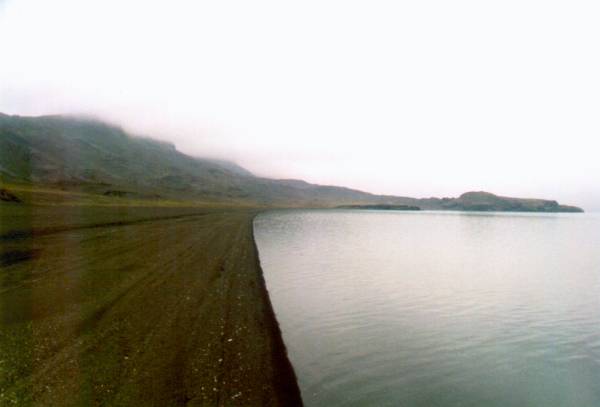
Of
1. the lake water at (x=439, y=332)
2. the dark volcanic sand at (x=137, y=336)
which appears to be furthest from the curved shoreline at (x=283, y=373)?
the lake water at (x=439, y=332)

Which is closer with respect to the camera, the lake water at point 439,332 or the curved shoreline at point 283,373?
the curved shoreline at point 283,373

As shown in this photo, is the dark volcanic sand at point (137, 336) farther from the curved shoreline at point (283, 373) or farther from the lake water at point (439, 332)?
the lake water at point (439, 332)

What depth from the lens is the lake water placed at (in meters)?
13.1

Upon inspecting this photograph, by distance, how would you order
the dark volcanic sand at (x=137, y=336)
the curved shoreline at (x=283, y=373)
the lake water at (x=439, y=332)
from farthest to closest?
the lake water at (x=439, y=332) → the curved shoreline at (x=283, y=373) → the dark volcanic sand at (x=137, y=336)

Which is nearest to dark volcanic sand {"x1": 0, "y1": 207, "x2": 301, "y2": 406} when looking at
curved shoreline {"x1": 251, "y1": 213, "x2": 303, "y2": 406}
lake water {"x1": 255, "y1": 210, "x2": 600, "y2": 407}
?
curved shoreline {"x1": 251, "y1": 213, "x2": 303, "y2": 406}

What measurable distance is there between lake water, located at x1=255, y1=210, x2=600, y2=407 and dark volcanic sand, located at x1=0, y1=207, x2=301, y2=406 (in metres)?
2.01

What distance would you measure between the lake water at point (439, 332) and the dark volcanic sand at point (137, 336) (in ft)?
6.58

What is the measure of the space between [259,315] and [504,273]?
94.6ft

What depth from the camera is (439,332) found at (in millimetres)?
19156

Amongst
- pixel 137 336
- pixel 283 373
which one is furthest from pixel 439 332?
pixel 137 336

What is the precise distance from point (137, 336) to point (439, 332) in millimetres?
15070

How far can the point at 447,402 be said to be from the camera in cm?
1234

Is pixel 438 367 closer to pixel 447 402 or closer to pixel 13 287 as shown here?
pixel 447 402

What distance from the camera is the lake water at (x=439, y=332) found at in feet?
43.0
